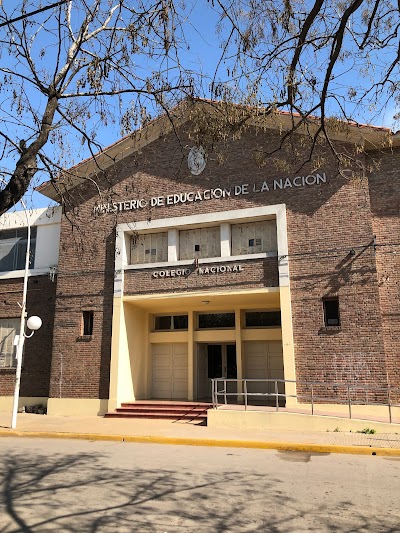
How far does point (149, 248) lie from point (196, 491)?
1099cm

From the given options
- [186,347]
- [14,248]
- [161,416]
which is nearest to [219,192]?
[186,347]

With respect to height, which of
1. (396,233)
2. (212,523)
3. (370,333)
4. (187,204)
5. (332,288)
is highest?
(187,204)

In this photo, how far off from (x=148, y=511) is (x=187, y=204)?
11.6 metres

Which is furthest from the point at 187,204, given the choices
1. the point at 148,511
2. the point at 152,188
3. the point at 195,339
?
the point at 148,511

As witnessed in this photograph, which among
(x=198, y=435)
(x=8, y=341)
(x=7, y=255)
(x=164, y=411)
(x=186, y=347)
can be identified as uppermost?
(x=7, y=255)

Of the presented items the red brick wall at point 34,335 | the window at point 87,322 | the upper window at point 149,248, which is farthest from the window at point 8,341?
the upper window at point 149,248

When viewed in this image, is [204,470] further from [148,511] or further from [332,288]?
[332,288]

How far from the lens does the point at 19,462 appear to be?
8422 mm

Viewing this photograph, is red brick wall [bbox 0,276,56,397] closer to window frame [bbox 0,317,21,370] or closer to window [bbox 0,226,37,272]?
window frame [bbox 0,317,21,370]

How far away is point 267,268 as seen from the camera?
1459 centimetres

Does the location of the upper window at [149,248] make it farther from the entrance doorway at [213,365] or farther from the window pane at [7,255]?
the window pane at [7,255]

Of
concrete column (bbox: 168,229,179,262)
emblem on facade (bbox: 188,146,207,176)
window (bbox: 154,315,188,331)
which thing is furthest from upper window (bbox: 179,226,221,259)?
window (bbox: 154,315,188,331)

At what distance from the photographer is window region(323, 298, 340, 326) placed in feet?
45.1

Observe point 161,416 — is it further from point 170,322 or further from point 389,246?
point 389,246
